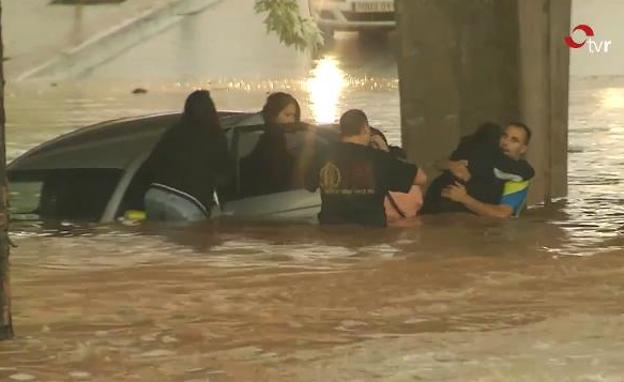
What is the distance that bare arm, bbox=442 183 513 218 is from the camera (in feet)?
34.2

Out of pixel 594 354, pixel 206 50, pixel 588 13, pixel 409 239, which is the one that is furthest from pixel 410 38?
pixel 588 13

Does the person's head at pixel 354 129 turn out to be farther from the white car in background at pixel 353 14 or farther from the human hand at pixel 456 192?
the white car in background at pixel 353 14

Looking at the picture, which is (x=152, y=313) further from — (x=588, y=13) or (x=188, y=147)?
(x=588, y=13)

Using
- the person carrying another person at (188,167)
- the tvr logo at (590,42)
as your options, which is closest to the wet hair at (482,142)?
the person carrying another person at (188,167)

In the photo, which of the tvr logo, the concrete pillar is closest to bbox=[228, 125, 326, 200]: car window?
the concrete pillar

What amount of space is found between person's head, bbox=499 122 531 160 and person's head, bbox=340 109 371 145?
1.41 m

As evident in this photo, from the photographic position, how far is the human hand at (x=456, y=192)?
10.5 meters

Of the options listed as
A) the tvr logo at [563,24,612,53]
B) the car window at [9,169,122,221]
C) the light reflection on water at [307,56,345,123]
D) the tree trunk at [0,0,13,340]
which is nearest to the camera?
the tree trunk at [0,0,13,340]

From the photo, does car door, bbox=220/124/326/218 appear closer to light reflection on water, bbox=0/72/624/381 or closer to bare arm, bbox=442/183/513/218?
light reflection on water, bbox=0/72/624/381

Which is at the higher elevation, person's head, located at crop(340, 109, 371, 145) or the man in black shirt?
person's head, located at crop(340, 109, 371, 145)

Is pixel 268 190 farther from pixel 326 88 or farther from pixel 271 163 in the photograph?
pixel 326 88

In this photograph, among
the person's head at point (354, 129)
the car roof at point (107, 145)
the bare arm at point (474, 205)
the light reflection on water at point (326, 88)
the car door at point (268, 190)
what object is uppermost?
the person's head at point (354, 129)

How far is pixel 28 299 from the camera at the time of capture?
27.9ft

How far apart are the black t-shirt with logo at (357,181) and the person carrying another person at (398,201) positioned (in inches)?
12.0
